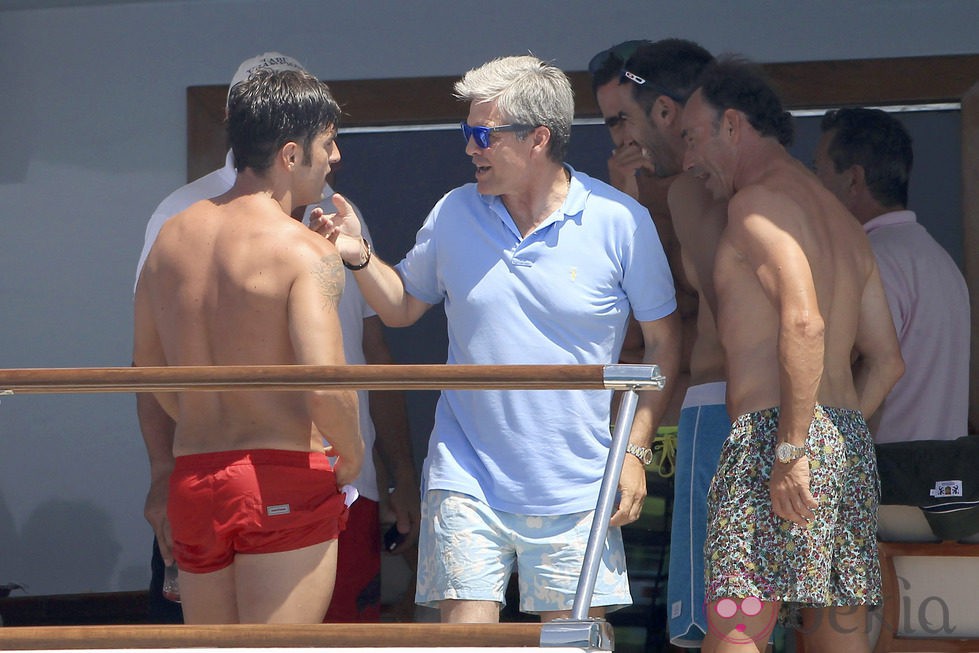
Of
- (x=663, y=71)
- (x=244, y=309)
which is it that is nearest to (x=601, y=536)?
(x=244, y=309)

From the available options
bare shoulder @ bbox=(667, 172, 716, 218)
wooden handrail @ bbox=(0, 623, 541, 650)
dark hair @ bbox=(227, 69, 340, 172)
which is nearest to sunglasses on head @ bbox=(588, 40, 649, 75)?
bare shoulder @ bbox=(667, 172, 716, 218)

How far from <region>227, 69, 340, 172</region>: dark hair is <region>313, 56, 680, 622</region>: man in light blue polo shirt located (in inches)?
8.7

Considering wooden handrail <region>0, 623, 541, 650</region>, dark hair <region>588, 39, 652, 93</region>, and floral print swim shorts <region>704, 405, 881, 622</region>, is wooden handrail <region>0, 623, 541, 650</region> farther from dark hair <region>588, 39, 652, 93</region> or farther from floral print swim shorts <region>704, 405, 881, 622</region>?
dark hair <region>588, 39, 652, 93</region>

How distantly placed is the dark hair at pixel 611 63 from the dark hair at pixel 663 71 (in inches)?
1.0

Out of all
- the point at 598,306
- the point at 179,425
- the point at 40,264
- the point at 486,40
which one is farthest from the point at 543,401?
the point at 40,264

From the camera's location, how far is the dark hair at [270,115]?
323 centimetres

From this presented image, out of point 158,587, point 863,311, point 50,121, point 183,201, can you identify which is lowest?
point 158,587

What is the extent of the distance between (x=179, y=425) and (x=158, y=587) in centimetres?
118

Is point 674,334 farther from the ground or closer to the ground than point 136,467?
farther from the ground

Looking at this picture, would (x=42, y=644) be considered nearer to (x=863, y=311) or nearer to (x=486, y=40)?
(x=863, y=311)

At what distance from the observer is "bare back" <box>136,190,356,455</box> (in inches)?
120

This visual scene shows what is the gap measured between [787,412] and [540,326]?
0.63m

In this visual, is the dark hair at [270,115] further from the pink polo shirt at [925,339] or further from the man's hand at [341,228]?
the pink polo shirt at [925,339]

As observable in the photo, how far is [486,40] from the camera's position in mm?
5340
